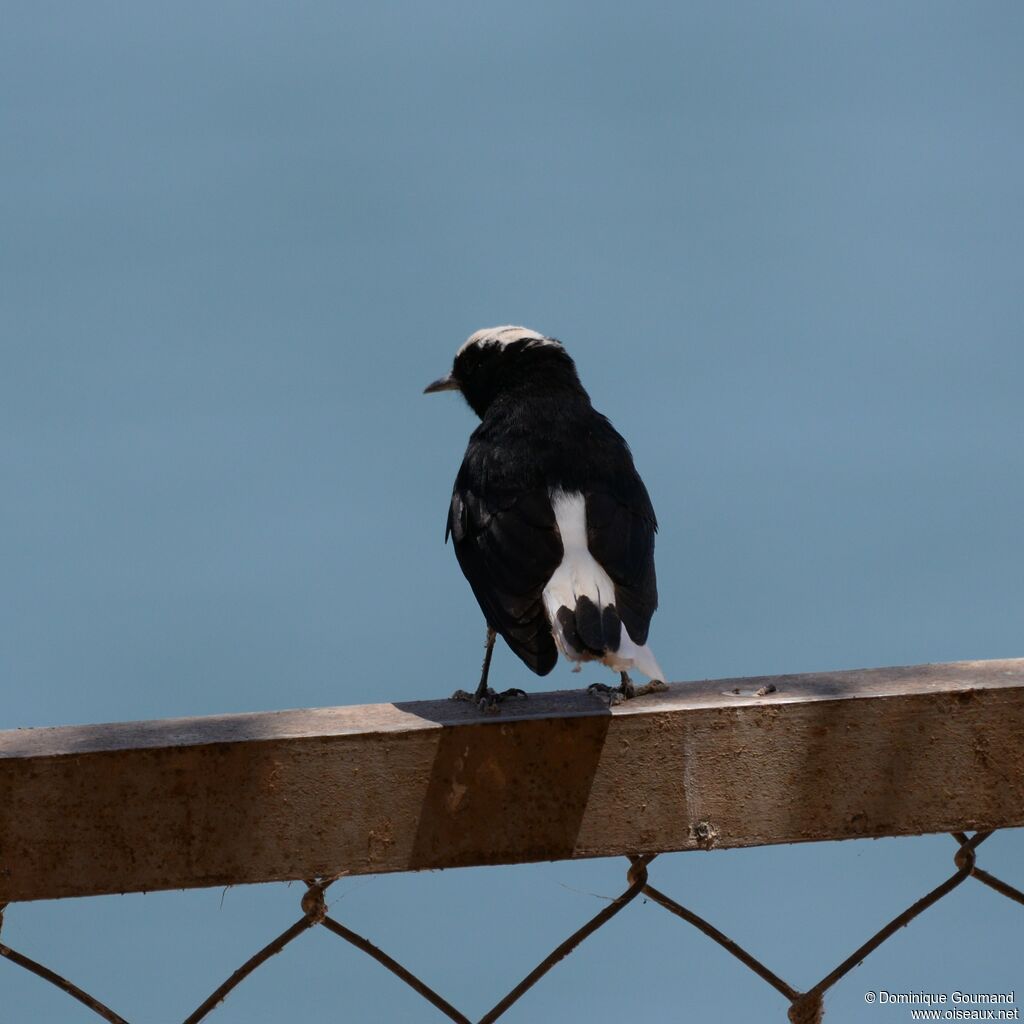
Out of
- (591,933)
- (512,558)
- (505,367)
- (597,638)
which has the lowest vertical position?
(591,933)

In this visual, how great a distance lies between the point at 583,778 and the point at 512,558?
1189mm

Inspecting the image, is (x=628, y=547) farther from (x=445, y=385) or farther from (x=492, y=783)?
(x=445, y=385)

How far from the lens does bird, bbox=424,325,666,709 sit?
2.38 metres

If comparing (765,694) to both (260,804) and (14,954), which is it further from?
(14,954)

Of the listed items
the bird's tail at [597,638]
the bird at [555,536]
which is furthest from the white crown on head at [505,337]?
the bird's tail at [597,638]

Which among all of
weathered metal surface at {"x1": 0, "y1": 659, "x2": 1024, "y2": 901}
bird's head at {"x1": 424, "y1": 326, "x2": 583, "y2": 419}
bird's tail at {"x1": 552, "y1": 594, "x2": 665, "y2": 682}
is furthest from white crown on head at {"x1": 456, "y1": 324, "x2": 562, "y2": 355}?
weathered metal surface at {"x1": 0, "y1": 659, "x2": 1024, "y2": 901}

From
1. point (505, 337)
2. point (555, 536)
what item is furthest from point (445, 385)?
point (555, 536)

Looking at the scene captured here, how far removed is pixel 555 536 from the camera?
275cm

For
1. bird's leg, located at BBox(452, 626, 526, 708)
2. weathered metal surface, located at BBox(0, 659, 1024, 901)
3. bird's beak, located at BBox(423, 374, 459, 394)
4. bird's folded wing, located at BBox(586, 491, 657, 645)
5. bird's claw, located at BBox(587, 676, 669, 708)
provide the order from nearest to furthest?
weathered metal surface, located at BBox(0, 659, 1024, 901), bird's claw, located at BBox(587, 676, 669, 708), bird's leg, located at BBox(452, 626, 526, 708), bird's folded wing, located at BBox(586, 491, 657, 645), bird's beak, located at BBox(423, 374, 459, 394)

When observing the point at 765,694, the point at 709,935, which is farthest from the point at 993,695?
the point at 709,935

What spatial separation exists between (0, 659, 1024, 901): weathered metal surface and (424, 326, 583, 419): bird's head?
7.59ft

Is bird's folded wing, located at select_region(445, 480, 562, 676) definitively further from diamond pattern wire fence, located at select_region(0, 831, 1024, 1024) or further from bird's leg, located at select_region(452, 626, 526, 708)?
diamond pattern wire fence, located at select_region(0, 831, 1024, 1024)

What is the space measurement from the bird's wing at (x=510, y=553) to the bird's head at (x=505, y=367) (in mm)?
774

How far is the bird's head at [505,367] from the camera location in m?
3.96
